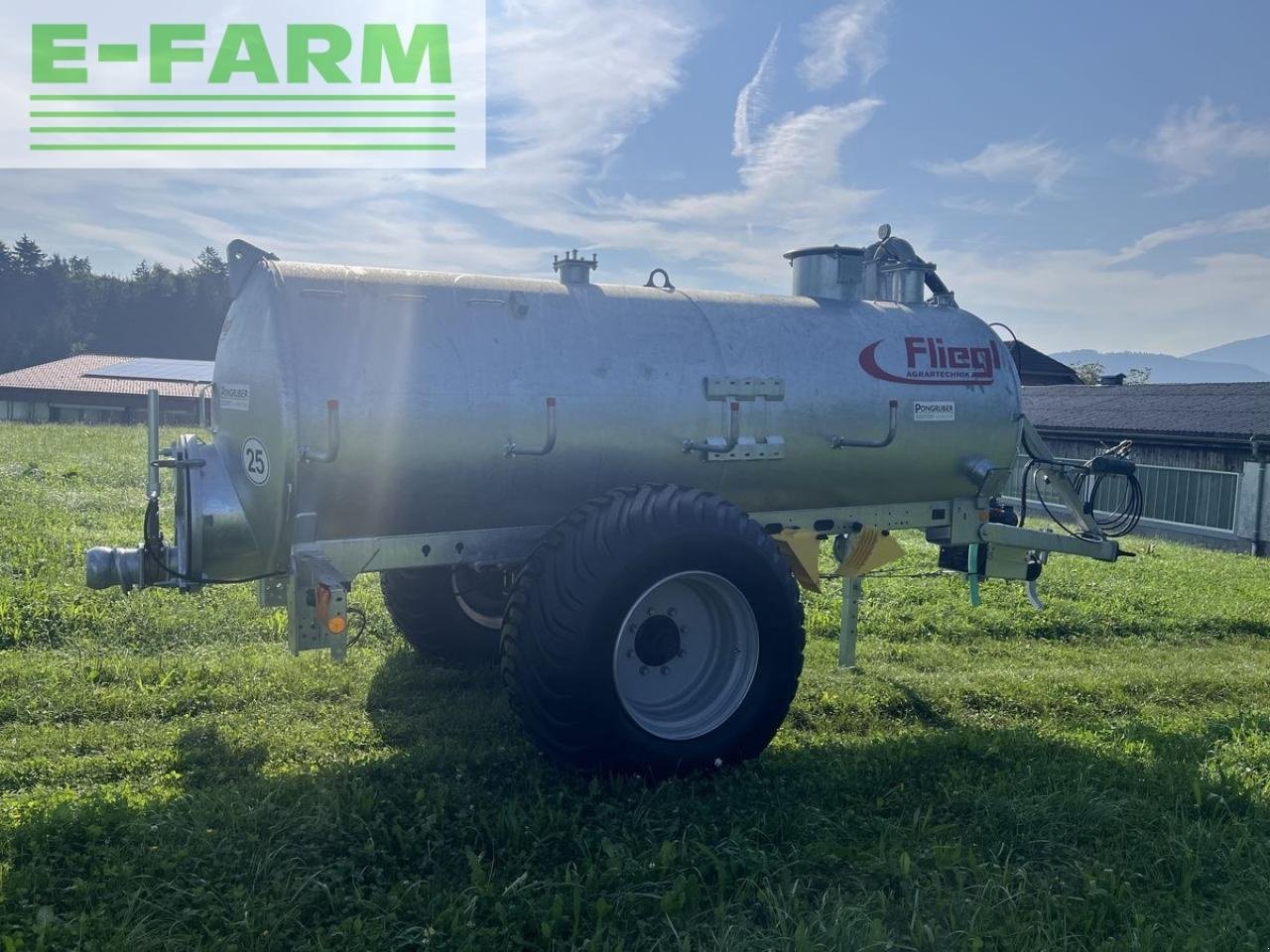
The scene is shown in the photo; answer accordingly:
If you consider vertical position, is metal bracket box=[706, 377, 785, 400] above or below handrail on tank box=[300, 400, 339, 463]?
above

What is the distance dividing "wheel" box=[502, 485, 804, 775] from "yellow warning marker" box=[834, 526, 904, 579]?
55.9 inches

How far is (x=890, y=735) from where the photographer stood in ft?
19.0

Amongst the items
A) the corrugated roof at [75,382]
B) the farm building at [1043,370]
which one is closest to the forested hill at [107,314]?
the corrugated roof at [75,382]

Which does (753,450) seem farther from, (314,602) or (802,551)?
(314,602)

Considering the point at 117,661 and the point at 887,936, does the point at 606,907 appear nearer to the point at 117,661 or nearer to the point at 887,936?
the point at 887,936

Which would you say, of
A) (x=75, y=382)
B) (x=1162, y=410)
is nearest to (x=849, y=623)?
(x=1162, y=410)

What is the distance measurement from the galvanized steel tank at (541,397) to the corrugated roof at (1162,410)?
603 inches

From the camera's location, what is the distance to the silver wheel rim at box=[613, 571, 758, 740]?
16.4 feet

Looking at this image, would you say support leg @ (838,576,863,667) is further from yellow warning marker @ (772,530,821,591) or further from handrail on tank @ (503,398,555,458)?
handrail on tank @ (503,398,555,458)

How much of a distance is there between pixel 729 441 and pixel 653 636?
3.98ft

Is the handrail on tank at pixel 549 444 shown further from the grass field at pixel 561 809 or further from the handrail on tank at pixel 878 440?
the handrail on tank at pixel 878 440

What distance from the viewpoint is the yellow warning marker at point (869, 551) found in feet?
21.1

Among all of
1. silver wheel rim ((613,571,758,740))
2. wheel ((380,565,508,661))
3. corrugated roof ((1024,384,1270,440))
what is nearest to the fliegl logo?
silver wheel rim ((613,571,758,740))

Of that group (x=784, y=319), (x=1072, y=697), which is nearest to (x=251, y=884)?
(x=784, y=319)
